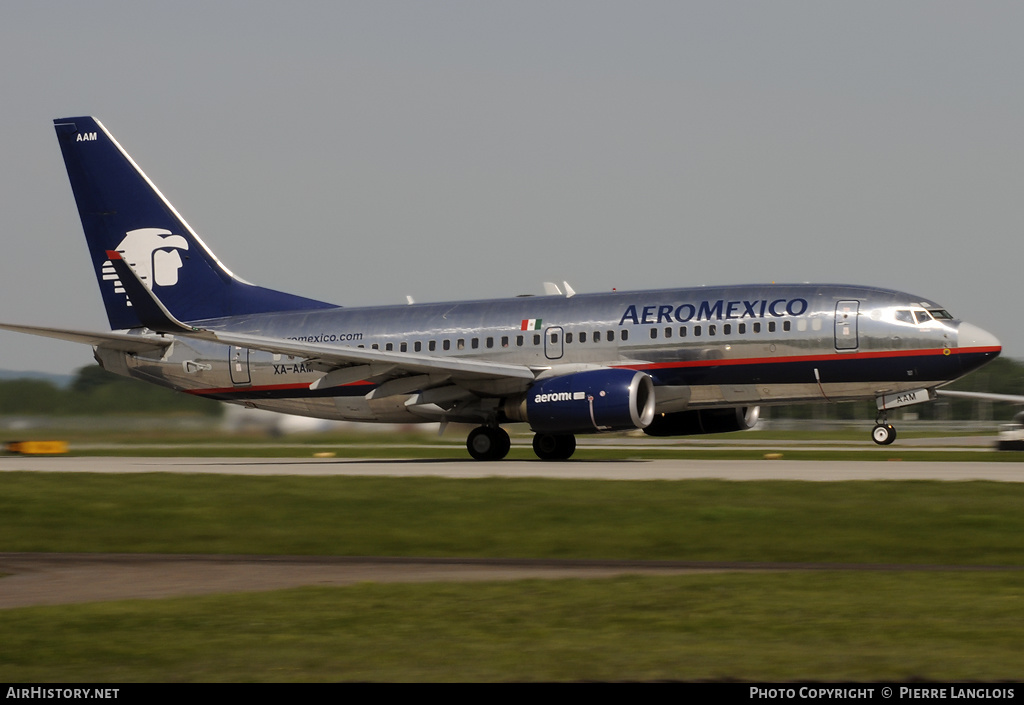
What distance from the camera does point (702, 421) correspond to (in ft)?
112

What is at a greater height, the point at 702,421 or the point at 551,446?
the point at 702,421

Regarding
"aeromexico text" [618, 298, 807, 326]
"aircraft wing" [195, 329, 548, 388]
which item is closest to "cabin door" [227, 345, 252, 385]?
"aircraft wing" [195, 329, 548, 388]

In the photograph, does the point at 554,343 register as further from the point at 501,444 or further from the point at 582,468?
the point at 582,468

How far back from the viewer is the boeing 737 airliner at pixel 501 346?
30.5 metres

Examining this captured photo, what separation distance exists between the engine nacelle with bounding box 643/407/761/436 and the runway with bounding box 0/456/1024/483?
1262 mm

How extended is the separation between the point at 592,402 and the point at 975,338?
9544 millimetres

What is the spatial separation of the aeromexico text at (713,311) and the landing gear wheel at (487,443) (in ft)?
14.9

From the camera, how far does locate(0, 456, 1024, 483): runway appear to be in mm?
24672

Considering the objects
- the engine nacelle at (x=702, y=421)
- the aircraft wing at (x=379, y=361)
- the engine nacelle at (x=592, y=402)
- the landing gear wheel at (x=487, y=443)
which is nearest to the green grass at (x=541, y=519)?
the engine nacelle at (x=592, y=402)

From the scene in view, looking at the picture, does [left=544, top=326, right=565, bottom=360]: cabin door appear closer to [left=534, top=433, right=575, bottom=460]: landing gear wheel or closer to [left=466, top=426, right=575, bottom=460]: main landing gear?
[left=466, top=426, right=575, bottom=460]: main landing gear

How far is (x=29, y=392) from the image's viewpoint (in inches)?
1823

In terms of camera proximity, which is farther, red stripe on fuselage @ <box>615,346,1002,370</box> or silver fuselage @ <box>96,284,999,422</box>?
silver fuselage @ <box>96,284,999,422</box>

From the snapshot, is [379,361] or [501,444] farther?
[501,444]

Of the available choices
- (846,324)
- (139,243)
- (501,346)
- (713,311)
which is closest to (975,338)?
(846,324)
